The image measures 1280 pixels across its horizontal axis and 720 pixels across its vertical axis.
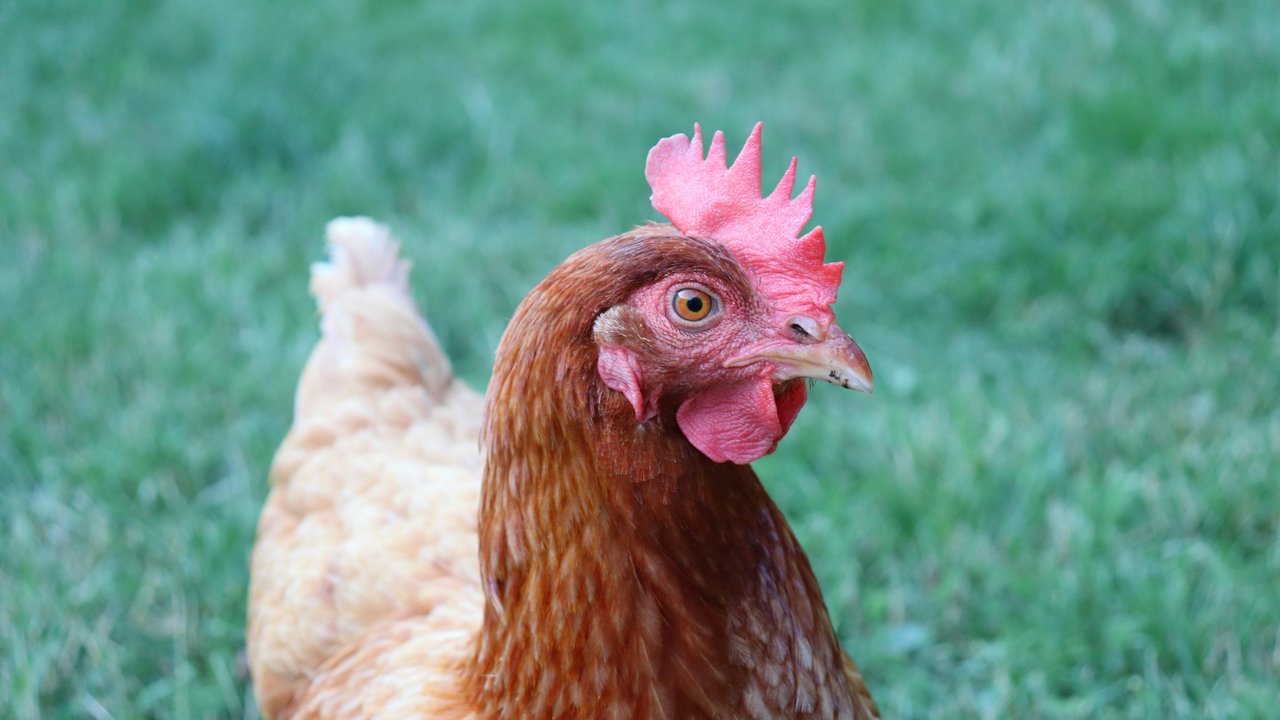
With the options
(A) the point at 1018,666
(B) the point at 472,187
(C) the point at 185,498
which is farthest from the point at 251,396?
(A) the point at 1018,666

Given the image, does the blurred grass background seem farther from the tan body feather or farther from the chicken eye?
the chicken eye

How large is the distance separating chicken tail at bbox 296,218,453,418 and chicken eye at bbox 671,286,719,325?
1.46 metres

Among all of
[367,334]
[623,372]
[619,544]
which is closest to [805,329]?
[623,372]

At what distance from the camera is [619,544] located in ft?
5.71

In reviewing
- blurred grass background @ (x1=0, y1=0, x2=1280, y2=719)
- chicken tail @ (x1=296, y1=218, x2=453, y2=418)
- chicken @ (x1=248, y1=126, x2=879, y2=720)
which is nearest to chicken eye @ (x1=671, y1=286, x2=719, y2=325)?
chicken @ (x1=248, y1=126, x2=879, y2=720)

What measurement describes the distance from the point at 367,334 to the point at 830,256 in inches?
85.0

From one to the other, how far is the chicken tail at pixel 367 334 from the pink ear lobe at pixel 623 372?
1395 millimetres

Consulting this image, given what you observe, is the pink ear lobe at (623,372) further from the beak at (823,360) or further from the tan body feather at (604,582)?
the beak at (823,360)

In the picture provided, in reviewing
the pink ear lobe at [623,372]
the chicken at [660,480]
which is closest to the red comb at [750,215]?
the chicken at [660,480]

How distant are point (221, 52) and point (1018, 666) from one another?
4865 mm

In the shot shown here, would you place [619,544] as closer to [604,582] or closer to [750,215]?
[604,582]

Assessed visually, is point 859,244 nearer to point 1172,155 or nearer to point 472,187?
point 1172,155

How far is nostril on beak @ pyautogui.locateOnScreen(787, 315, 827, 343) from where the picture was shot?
1.64 metres

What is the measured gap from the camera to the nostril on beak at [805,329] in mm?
1640
